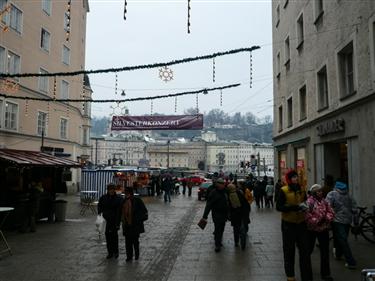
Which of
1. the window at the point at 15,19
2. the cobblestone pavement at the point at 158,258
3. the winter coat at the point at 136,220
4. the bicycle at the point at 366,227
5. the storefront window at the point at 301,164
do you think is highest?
the window at the point at 15,19

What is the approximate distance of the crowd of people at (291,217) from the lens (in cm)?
753

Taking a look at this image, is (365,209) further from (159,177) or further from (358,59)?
(159,177)

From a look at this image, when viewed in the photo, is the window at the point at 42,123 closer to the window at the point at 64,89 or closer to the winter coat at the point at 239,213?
the window at the point at 64,89

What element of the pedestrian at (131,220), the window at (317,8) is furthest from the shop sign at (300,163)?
the pedestrian at (131,220)

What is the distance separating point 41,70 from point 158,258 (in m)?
25.4

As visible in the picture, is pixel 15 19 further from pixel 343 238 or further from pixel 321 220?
pixel 321 220

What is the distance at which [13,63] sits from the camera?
2755 centimetres

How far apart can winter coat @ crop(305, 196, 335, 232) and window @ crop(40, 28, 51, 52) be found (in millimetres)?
29040

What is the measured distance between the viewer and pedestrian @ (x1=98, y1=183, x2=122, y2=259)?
10.1 m

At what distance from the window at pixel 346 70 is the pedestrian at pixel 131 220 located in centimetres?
916

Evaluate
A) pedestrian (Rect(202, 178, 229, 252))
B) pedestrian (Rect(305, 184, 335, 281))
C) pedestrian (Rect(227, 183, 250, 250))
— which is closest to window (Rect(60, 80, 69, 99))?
pedestrian (Rect(227, 183, 250, 250))

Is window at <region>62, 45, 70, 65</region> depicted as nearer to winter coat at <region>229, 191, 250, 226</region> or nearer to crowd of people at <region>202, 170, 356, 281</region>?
winter coat at <region>229, 191, 250, 226</region>

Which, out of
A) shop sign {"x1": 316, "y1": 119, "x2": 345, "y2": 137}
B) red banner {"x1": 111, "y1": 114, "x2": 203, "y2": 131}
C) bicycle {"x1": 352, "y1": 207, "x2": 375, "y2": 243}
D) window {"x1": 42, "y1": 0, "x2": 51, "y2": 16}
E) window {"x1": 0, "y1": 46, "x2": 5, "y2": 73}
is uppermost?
window {"x1": 42, "y1": 0, "x2": 51, "y2": 16}

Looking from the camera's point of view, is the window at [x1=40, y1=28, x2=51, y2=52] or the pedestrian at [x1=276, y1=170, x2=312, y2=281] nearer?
the pedestrian at [x1=276, y1=170, x2=312, y2=281]
